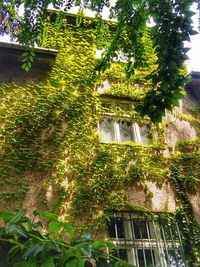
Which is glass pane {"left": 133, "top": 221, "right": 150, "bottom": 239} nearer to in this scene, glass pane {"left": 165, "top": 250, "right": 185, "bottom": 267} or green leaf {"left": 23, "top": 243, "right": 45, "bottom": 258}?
glass pane {"left": 165, "top": 250, "right": 185, "bottom": 267}

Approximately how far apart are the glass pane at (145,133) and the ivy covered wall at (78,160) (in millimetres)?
177

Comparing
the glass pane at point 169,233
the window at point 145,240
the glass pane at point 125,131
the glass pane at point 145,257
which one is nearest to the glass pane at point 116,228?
the window at point 145,240

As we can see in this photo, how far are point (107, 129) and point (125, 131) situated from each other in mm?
492

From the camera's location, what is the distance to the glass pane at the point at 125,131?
6.58m

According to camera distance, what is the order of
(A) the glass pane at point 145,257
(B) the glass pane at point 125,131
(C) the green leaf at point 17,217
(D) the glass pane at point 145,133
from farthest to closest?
1. (D) the glass pane at point 145,133
2. (B) the glass pane at point 125,131
3. (A) the glass pane at point 145,257
4. (C) the green leaf at point 17,217

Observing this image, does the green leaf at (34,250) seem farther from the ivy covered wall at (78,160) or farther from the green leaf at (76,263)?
the ivy covered wall at (78,160)

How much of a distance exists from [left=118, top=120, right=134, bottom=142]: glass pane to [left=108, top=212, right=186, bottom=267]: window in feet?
6.42

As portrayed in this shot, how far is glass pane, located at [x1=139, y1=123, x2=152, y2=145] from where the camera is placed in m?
6.69

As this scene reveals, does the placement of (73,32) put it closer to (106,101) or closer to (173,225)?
(106,101)

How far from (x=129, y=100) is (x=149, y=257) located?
12.9ft

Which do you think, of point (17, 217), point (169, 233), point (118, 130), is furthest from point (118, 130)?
point (17, 217)

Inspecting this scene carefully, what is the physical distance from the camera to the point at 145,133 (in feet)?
22.4

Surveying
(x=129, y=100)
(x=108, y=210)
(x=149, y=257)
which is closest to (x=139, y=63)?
(x=129, y=100)

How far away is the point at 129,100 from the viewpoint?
23.5 feet
